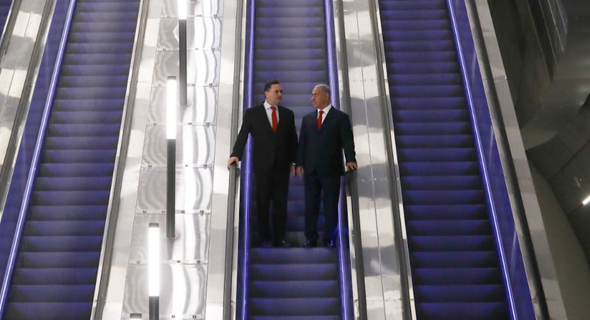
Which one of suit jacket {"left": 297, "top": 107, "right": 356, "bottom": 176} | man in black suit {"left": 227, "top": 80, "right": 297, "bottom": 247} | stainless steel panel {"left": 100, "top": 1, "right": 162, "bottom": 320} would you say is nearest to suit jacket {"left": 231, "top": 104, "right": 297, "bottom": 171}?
man in black suit {"left": 227, "top": 80, "right": 297, "bottom": 247}

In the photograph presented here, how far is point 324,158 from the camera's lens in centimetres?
788

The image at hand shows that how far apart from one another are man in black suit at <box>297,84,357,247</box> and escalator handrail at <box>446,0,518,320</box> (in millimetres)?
A: 1385

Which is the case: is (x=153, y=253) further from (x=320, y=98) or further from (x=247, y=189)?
(x=247, y=189)

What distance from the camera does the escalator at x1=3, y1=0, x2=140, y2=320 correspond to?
773 cm

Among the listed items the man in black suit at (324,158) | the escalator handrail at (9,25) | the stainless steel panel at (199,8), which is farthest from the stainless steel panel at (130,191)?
the man in black suit at (324,158)

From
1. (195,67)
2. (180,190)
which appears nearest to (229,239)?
(180,190)

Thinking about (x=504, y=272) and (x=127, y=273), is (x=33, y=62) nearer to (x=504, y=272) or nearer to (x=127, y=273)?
(x=127, y=273)

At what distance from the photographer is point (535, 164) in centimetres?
1401

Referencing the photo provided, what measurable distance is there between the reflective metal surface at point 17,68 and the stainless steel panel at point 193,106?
45.3 inches

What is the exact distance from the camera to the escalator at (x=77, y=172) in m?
7.73

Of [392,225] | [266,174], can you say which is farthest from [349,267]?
[266,174]

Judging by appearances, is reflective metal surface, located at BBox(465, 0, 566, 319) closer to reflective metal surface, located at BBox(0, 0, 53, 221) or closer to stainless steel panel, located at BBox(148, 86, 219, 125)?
stainless steel panel, located at BBox(148, 86, 219, 125)

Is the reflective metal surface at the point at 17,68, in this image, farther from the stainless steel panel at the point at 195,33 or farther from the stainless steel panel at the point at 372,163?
the stainless steel panel at the point at 372,163

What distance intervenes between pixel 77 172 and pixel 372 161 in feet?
9.14
